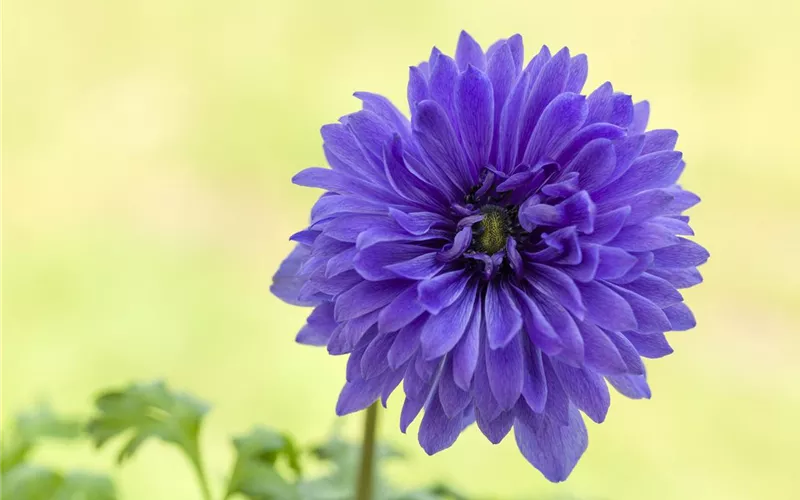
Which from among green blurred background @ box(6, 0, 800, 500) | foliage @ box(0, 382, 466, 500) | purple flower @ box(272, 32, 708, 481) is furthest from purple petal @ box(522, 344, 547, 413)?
green blurred background @ box(6, 0, 800, 500)

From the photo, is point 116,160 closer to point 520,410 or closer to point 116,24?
point 116,24

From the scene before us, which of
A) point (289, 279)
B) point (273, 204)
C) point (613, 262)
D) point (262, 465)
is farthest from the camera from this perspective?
point (273, 204)

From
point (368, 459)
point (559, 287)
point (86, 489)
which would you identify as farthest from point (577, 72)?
point (86, 489)

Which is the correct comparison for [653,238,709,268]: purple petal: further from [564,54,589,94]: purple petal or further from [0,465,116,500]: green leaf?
[0,465,116,500]: green leaf

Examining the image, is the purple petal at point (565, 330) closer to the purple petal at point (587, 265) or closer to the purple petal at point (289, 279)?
the purple petal at point (587, 265)

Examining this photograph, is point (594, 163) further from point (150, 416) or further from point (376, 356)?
point (150, 416)

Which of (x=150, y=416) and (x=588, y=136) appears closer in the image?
(x=588, y=136)

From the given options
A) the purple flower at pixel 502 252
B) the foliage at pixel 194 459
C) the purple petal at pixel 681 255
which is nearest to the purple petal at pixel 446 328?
the purple flower at pixel 502 252
